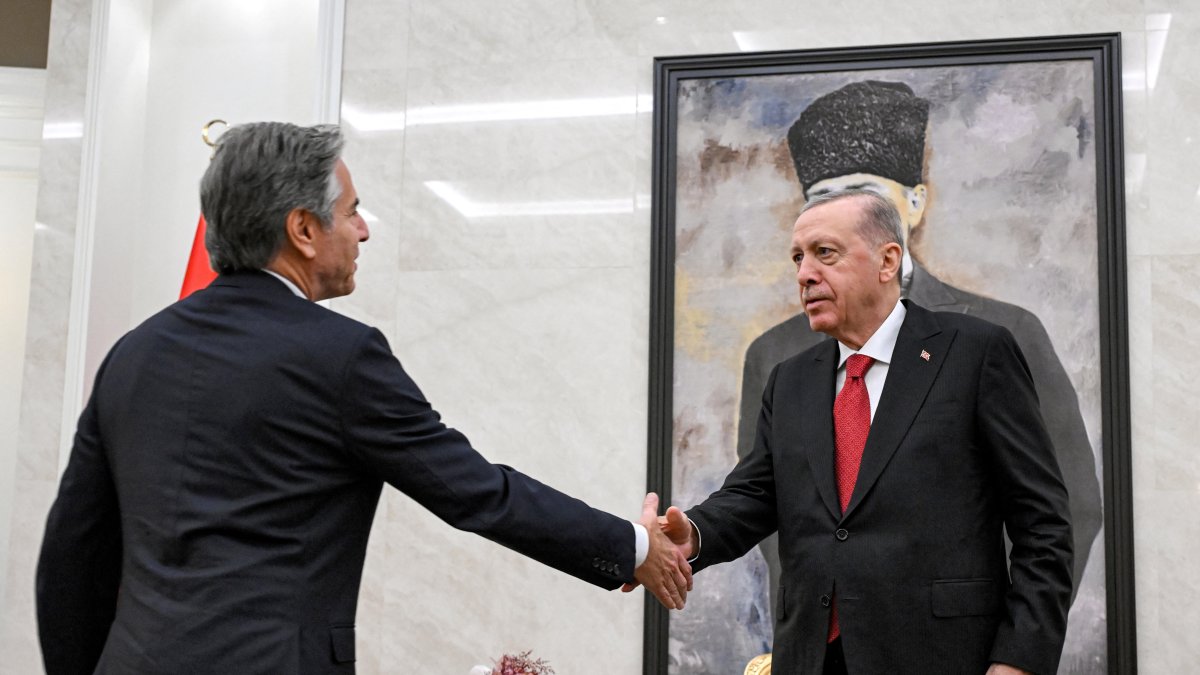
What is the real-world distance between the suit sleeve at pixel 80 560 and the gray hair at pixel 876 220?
1721mm

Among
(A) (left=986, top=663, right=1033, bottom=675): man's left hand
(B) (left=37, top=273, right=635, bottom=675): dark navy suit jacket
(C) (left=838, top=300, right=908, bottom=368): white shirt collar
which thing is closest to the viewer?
(B) (left=37, top=273, right=635, bottom=675): dark navy suit jacket

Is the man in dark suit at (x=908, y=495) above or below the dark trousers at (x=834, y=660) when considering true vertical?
above

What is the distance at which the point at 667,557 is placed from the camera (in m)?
2.78

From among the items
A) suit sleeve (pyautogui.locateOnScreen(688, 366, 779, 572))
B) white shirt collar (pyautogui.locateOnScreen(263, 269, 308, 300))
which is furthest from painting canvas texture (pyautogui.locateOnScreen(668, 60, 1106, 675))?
white shirt collar (pyautogui.locateOnScreen(263, 269, 308, 300))

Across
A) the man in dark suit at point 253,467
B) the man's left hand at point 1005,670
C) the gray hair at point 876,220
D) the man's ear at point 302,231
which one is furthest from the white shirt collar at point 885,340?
the man's ear at point 302,231

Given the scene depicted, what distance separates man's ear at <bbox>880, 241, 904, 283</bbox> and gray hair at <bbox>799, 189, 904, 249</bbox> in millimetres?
19

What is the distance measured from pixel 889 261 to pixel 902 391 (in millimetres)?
356

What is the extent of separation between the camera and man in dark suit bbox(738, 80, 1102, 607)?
4.20 m

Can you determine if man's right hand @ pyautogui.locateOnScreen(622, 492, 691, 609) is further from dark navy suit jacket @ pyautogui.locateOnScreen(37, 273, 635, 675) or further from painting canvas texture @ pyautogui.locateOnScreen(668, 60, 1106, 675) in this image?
painting canvas texture @ pyautogui.locateOnScreen(668, 60, 1106, 675)

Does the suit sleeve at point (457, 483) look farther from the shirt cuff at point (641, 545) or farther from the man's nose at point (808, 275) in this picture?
the man's nose at point (808, 275)

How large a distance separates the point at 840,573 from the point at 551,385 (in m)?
2.09

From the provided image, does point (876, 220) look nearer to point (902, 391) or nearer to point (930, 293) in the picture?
point (902, 391)

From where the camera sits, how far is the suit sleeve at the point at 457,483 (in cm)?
215

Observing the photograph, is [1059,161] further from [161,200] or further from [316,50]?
[161,200]
